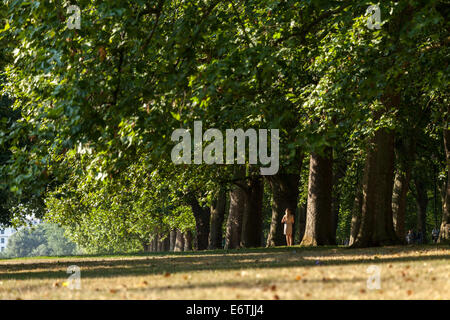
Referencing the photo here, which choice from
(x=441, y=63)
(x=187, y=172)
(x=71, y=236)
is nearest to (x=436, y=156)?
(x=187, y=172)

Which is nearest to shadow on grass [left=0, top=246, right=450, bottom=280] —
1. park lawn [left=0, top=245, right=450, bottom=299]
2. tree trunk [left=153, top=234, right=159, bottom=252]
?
park lawn [left=0, top=245, right=450, bottom=299]

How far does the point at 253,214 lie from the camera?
101 feet

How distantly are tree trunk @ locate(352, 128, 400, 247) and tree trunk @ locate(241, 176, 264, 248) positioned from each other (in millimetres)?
10557

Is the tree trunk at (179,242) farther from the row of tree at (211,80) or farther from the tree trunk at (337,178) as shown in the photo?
the row of tree at (211,80)

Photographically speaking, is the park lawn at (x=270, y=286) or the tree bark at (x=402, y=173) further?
the tree bark at (x=402, y=173)

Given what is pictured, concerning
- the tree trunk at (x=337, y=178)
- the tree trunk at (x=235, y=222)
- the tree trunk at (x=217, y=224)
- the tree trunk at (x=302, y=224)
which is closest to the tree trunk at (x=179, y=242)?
the tree trunk at (x=302, y=224)

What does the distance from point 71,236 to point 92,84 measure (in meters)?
56.2

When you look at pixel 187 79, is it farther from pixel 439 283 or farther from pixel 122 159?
pixel 439 283

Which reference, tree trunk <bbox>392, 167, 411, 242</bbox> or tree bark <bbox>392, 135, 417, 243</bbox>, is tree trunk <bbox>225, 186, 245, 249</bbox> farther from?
tree bark <bbox>392, 135, 417, 243</bbox>

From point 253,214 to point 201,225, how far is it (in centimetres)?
1052

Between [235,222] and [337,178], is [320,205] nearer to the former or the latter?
[235,222]

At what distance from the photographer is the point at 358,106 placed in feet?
54.4

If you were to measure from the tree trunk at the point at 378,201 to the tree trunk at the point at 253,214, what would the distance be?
10557mm

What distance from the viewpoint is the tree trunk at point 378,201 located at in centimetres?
1989
